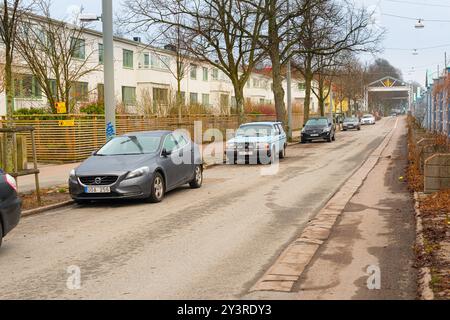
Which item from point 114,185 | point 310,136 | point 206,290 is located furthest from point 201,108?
point 206,290

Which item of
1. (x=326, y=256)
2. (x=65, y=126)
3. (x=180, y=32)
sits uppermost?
(x=180, y=32)

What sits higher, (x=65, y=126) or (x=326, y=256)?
(x=65, y=126)

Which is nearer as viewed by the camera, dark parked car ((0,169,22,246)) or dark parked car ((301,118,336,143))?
dark parked car ((0,169,22,246))

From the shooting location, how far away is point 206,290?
210 inches

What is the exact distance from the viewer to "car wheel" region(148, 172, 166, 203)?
1103 cm

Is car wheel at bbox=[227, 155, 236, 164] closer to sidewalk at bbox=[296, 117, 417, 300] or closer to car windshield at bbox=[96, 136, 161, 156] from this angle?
car windshield at bbox=[96, 136, 161, 156]

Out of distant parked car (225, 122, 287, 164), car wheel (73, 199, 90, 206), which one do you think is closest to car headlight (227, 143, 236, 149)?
distant parked car (225, 122, 287, 164)

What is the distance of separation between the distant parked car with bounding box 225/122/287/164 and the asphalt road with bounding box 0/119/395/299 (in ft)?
21.8

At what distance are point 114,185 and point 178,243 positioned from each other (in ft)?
11.5

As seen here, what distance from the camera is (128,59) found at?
47469mm

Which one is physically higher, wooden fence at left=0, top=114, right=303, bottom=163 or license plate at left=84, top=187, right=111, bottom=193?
wooden fence at left=0, top=114, right=303, bottom=163

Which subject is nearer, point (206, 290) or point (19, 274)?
point (206, 290)

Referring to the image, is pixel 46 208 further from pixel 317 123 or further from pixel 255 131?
pixel 317 123

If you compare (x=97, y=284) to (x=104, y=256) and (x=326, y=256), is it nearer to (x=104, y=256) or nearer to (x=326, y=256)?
(x=104, y=256)
